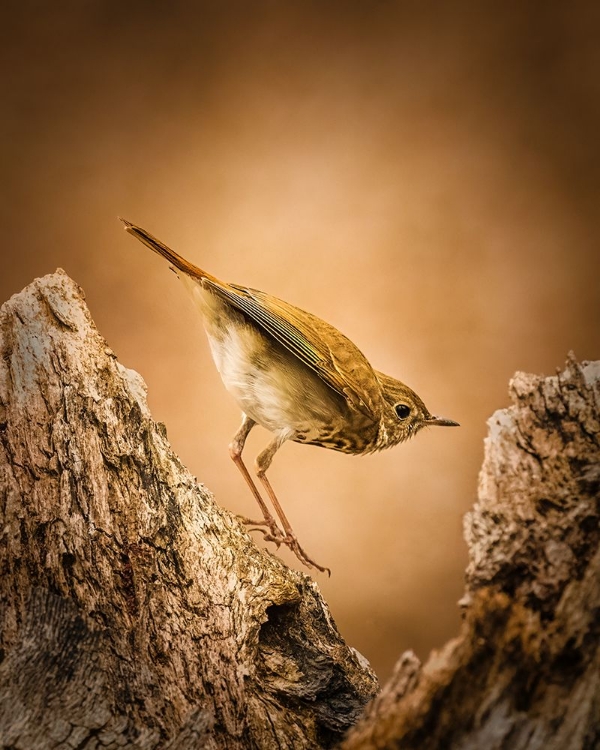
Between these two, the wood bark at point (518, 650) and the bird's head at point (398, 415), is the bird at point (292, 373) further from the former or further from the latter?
the wood bark at point (518, 650)

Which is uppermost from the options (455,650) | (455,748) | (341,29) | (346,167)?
(341,29)

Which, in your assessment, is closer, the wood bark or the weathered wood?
the wood bark

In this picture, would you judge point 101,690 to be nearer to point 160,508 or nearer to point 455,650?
point 160,508

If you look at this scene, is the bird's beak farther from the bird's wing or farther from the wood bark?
the wood bark

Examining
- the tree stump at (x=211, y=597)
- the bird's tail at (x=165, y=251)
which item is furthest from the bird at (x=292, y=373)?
the tree stump at (x=211, y=597)

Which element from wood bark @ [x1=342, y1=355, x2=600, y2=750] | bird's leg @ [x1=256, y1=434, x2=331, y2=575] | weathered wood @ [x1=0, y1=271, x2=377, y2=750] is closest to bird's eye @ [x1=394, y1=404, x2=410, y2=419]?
bird's leg @ [x1=256, y1=434, x2=331, y2=575]

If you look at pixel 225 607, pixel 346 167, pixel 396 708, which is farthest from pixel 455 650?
pixel 346 167
